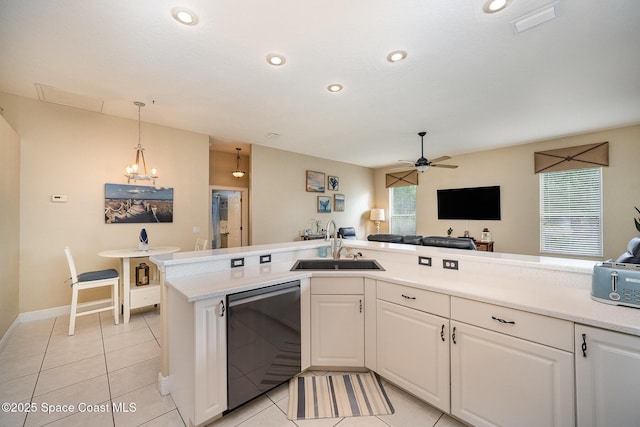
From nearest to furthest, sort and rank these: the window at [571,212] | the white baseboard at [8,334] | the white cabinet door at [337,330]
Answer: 1. the white cabinet door at [337,330]
2. the white baseboard at [8,334]
3. the window at [571,212]

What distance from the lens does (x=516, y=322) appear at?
1.31 meters

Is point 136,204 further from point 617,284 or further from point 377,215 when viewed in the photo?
point 377,215

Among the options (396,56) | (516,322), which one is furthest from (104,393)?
(396,56)

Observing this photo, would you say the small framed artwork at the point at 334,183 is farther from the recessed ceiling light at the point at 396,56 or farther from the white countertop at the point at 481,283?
the white countertop at the point at 481,283

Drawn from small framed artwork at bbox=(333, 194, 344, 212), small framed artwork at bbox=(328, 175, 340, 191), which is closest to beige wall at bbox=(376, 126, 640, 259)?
small framed artwork at bbox=(333, 194, 344, 212)

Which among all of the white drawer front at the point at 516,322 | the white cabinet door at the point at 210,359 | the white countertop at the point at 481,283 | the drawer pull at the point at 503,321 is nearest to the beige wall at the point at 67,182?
the white countertop at the point at 481,283

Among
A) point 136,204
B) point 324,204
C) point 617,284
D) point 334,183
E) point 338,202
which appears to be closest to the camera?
point 617,284

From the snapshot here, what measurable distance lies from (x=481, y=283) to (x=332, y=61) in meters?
2.28

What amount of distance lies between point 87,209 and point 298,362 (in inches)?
146

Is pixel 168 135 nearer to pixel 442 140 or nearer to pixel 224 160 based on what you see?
pixel 224 160

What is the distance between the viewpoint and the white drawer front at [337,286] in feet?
6.64

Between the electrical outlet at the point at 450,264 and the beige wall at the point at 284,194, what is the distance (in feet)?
13.0

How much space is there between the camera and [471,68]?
250 cm

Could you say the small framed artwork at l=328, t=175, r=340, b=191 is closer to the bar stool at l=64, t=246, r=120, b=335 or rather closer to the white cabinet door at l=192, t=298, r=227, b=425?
the bar stool at l=64, t=246, r=120, b=335
